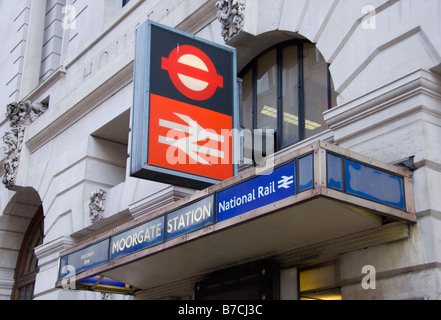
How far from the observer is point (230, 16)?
13.8 m

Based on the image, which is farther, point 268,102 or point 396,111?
point 268,102

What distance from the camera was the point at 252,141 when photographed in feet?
Answer: 43.7

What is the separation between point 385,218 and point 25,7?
61.3 feet

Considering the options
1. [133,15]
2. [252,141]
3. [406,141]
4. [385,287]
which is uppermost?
[133,15]

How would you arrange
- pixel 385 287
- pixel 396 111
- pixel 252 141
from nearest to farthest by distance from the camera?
1. pixel 385 287
2. pixel 396 111
3. pixel 252 141

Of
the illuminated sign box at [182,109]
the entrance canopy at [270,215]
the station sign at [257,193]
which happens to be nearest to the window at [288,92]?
the illuminated sign box at [182,109]

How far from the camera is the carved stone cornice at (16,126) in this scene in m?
21.4

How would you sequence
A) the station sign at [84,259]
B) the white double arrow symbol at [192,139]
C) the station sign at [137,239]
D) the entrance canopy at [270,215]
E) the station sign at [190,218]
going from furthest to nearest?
the station sign at [84,259] < the white double arrow symbol at [192,139] < the station sign at [137,239] < the station sign at [190,218] < the entrance canopy at [270,215]

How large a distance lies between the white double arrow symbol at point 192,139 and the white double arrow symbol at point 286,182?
293 centimetres

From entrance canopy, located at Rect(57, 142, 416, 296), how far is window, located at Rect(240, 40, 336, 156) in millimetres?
2766

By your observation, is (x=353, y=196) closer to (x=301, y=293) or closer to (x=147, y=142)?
(x=301, y=293)

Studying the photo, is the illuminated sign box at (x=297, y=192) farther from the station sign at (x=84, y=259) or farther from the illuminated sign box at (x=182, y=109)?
the station sign at (x=84, y=259)

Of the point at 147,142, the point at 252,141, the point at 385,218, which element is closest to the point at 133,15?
the point at 252,141

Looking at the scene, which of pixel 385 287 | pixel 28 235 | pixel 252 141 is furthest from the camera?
pixel 28 235
